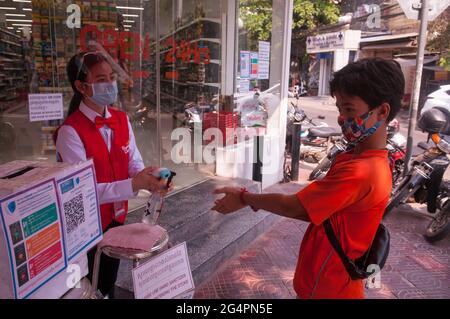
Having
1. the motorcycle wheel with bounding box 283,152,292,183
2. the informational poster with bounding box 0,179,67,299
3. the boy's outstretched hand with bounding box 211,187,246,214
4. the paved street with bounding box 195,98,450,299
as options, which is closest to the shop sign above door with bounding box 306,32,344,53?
the motorcycle wheel with bounding box 283,152,292,183

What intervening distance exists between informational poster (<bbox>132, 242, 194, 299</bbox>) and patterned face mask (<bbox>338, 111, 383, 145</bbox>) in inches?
32.8

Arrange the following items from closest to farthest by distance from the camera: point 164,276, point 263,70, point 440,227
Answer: point 164,276, point 440,227, point 263,70

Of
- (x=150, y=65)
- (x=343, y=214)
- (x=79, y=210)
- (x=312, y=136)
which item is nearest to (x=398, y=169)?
(x=312, y=136)

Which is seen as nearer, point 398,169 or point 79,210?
point 79,210

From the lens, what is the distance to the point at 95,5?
4.24 meters

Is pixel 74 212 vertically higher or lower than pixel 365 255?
higher

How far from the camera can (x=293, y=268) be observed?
Result: 12.8 ft

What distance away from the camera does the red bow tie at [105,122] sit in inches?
81.5

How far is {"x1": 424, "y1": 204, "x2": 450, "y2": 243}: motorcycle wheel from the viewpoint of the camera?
172 inches

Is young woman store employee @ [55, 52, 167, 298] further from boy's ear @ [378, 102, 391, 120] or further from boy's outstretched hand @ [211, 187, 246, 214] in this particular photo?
boy's ear @ [378, 102, 391, 120]

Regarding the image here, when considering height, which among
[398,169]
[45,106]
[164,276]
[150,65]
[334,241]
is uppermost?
[150,65]

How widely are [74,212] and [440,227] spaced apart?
436cm

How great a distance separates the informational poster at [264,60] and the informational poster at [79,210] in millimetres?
4983

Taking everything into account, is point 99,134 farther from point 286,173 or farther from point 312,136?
point 312,136
